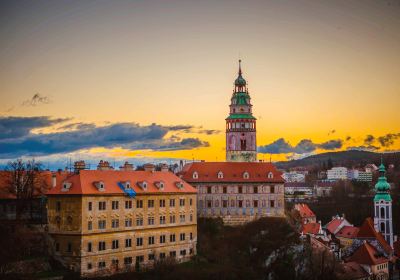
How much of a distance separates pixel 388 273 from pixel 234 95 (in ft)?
120

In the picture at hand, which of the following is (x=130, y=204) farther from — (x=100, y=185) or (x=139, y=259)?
(x=139, y=259)

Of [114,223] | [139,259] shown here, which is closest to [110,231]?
[114,223]

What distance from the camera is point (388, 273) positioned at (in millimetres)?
104562

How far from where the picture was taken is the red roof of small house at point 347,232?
122 metres

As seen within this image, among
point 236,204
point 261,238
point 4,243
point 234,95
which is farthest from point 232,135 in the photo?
point 4,243

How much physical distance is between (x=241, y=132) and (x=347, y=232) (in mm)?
33194

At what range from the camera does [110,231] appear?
232 ft

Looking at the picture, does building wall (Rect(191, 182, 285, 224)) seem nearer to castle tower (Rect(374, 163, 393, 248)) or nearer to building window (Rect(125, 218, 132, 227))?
building window (Rect(125, 218, 132, 227))

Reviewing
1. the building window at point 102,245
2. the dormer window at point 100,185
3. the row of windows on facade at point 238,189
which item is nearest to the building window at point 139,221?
the building window at point 102,245

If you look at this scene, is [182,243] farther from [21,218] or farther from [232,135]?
[232,135]

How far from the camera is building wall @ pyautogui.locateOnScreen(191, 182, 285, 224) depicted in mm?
90125

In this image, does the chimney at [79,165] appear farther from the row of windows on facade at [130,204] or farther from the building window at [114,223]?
the building window at [114,223]

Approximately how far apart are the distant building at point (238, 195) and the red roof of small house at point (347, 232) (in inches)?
1382

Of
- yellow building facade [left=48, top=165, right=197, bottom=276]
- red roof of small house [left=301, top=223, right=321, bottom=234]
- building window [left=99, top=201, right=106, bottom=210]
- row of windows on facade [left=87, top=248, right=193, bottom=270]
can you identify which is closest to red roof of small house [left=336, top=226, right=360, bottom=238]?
red roof of small house [left=301, top=223, right=321, bottom=234]
